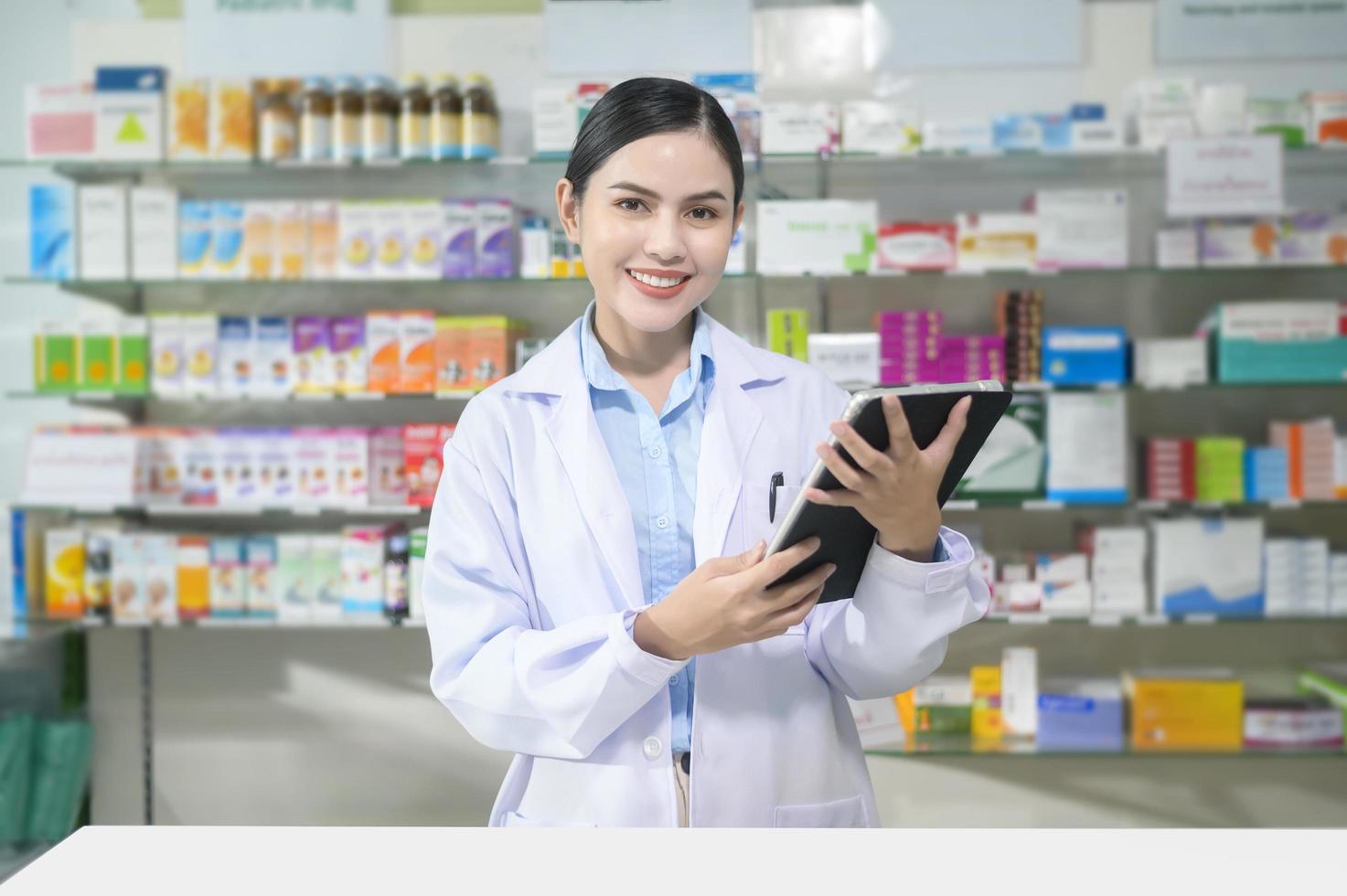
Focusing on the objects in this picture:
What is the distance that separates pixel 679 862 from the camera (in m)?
0.85

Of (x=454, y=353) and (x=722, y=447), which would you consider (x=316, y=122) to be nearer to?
(x=454, y=353)

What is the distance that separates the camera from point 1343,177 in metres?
3.77

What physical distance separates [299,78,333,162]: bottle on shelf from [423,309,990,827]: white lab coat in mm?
2415

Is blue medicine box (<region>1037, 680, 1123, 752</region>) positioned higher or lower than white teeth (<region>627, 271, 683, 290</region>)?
lower

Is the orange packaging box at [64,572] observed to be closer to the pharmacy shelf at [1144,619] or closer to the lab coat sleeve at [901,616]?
the pharmacy shelf at [1144,619]

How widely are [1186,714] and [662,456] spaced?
276 centimetres

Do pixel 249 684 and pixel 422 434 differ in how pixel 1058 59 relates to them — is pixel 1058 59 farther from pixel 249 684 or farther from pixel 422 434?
pixel 249 684

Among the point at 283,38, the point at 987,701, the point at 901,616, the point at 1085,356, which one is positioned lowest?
the point at 987,701

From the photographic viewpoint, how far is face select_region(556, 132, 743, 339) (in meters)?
1.42

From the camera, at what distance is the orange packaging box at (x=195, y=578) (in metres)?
3.68

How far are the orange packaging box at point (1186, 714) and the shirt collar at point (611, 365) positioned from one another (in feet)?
8.55

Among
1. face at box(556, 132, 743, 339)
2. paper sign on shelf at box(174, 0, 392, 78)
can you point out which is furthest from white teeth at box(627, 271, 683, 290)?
paper sign on shelf at box(174, 0, 392, 78)

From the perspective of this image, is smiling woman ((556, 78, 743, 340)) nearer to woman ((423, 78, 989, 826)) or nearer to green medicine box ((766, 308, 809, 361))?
woman ((423, 78, 989, 826))

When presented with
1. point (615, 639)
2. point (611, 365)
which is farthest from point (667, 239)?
point (615, 639)
